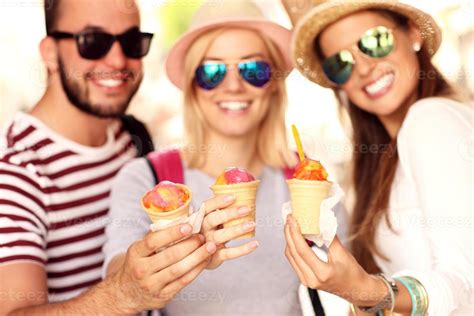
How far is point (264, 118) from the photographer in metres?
3.66

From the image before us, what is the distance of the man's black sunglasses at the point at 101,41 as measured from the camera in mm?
3533

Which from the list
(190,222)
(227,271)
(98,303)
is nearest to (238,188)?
(190,222)

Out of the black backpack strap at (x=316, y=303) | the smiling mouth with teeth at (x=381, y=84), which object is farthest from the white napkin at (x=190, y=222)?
the smiling mouth with teeth at (x=381, y=84)

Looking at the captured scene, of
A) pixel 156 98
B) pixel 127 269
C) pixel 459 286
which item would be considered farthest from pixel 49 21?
pixel 156 98

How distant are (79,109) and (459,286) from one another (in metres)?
2.37

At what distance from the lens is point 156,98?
879 centimetres

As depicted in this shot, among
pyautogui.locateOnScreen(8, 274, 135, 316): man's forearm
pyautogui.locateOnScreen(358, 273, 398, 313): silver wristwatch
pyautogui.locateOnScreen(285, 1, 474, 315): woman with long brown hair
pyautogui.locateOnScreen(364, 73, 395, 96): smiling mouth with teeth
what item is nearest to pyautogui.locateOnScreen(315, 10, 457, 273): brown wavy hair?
pyautogui.locateOnScreen(285, 1, 474, 315): woman with long brown hair

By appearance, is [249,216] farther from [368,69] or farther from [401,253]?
[368,69]

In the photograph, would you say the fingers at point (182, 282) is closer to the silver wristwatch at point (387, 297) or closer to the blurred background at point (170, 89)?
the silver wristwatch at point (387, 297)

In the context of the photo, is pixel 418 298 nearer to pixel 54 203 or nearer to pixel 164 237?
pixel 164 237

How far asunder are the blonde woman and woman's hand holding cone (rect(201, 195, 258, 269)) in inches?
23.5

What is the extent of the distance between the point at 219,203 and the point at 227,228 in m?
0.11

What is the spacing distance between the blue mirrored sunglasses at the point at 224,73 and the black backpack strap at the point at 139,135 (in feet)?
2.70

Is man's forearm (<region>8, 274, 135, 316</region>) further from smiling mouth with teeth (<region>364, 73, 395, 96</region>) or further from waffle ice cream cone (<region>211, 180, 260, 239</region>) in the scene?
smiling mouth with teeth (<region>364, 73, 395, 96</region>)
